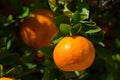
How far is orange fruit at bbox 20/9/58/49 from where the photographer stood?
1.23 m

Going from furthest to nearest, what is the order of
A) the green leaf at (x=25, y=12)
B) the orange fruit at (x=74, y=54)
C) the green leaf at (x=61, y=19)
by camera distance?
the green leaf at (x=25, y=12) → the green leaf at (x=61, y=19) → the orange fruit at (x=74, y=54)

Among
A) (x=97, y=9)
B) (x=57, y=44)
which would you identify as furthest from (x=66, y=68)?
(x=97, y=9)

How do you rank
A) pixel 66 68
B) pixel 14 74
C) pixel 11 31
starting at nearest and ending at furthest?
pixel 66 68 < pixel 14 74 < pixel 11 31

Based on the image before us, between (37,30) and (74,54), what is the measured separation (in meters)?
0.27

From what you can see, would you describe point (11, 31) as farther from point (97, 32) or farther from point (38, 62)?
point (97, 32)

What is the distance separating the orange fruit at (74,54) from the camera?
998 millimetres

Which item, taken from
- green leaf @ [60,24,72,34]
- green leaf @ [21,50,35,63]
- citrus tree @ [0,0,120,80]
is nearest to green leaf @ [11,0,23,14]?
citrus tree @ [0,0,120,80]

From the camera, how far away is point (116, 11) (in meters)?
1.33

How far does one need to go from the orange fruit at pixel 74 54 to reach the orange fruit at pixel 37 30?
0.21 metres

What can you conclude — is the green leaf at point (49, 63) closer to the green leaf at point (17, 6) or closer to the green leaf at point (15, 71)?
→ the green leaf at point (15, 71)

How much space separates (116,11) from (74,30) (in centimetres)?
30

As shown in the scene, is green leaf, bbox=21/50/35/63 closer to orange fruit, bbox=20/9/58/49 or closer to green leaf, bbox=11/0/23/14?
orange fruit, bbox=20/9/58/49

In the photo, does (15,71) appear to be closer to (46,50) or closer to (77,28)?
(46,50)

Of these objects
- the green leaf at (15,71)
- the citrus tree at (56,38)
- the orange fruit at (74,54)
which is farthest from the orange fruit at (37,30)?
the orange fruit at (74,54)
